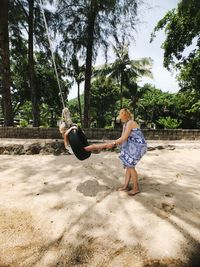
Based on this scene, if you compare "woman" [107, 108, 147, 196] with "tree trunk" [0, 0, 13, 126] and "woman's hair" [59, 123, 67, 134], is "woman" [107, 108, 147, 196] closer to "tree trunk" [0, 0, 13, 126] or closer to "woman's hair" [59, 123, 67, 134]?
"woman's hair" [59, 123, 67, 134]

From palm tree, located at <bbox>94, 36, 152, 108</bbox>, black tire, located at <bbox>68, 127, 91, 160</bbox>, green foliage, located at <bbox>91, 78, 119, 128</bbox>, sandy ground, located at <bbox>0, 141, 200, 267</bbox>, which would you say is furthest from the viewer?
green foliage, located at <bbox>91, 78, 119, 128</bbox>

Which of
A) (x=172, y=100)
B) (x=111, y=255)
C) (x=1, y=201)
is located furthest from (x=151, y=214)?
(x=172, y=100)

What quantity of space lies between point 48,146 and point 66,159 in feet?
3.78

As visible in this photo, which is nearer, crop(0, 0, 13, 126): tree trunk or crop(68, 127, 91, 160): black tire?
crop(68, 127, 91, 160): black tire

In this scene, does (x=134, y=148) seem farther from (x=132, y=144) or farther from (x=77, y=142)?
(x=77, y=142)

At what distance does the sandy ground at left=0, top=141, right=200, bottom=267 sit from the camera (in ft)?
8.91

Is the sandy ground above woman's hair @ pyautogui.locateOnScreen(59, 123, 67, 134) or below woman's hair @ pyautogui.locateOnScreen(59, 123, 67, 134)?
below

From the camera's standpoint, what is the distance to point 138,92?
3188cm

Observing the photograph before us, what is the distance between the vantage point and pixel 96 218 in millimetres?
3455

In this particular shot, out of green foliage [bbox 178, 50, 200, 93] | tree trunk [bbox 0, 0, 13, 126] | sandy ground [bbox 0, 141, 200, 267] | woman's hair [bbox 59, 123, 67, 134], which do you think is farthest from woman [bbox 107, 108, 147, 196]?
green foliage [bbox 178, 50, 200, 93]

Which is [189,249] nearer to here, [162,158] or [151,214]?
[151,214]

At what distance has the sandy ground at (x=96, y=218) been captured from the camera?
272 cm

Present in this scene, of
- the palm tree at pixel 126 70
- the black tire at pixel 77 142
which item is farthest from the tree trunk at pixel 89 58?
the palm tree at pixel 126 70

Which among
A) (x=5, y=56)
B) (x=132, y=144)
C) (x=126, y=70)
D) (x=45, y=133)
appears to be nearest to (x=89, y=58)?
(x=5, y=56)
